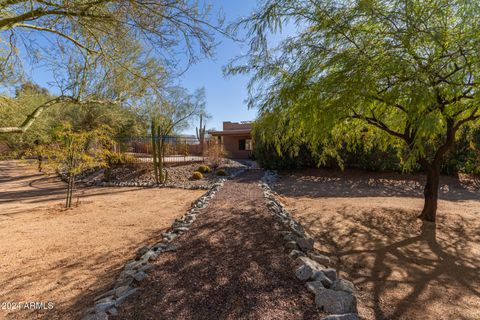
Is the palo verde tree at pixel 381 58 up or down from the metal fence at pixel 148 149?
up

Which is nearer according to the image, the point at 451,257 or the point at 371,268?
the point at 371,268

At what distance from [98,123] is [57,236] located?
7.26 m

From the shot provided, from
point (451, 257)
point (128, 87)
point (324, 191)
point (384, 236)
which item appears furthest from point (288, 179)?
point (128, 87)

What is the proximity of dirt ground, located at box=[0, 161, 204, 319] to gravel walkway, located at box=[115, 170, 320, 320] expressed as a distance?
68 cm

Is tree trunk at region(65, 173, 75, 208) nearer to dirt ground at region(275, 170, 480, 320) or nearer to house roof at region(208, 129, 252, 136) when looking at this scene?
dirt ground at region(275, 170, 480, 320)

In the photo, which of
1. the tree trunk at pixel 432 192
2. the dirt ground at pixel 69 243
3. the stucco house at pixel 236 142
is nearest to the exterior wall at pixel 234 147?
the stucco house at pixel 236 142

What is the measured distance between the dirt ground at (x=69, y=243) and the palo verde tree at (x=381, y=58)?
3383 mm

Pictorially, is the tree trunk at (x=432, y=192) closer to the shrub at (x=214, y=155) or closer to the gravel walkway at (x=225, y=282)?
the gravel walkway at (x=225, y=282)

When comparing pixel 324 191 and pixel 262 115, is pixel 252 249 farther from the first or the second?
pixel 324 191

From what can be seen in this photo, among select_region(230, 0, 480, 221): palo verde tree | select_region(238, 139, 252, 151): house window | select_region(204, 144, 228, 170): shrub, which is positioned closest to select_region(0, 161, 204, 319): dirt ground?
select_region(230, 0, 480, 221): palo verde tree

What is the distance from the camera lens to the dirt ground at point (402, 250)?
6.93ft

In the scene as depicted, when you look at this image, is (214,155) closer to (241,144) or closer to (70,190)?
(241,144)

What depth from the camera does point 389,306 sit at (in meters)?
2.05

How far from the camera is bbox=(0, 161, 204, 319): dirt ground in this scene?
2346 mm
